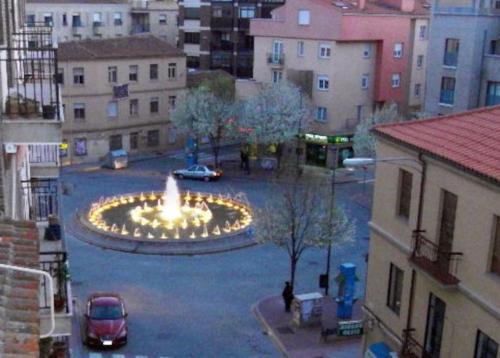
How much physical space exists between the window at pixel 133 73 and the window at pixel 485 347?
41.0 meters

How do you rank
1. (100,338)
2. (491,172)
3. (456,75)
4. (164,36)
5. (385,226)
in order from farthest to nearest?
(164,36) < (456,75) < (100,338) < (385,226) < (491,172)

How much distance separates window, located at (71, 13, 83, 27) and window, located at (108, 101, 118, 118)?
56.5 feet

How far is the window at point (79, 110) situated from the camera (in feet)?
163

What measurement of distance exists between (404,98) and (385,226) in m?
38.3

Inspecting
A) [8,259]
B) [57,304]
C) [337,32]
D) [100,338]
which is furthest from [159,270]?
[337,32]

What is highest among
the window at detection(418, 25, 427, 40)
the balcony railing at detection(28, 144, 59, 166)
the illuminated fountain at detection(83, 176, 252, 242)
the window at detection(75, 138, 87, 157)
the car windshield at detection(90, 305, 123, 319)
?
the window at detection(418, 25, 427, 40)

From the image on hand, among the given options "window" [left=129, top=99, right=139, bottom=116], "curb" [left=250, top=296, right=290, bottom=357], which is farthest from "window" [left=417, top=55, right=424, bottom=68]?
"curb" [left=250, top=296, right=290, bottom=357]

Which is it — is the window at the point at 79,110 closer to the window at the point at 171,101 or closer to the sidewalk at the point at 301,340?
the window at the point at 171,101

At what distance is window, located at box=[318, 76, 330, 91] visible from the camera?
50.4 m

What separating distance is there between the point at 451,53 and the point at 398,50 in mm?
11881

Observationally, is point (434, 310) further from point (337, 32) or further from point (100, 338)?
point (337, 32)

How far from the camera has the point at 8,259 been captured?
7316mm

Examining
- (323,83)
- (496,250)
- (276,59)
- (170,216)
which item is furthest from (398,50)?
(496,250)

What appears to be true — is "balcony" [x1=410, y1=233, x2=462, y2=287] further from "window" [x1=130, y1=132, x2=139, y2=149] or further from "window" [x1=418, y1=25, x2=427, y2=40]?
"window" [x1=418, y1=25, x2=427, y2=40]
